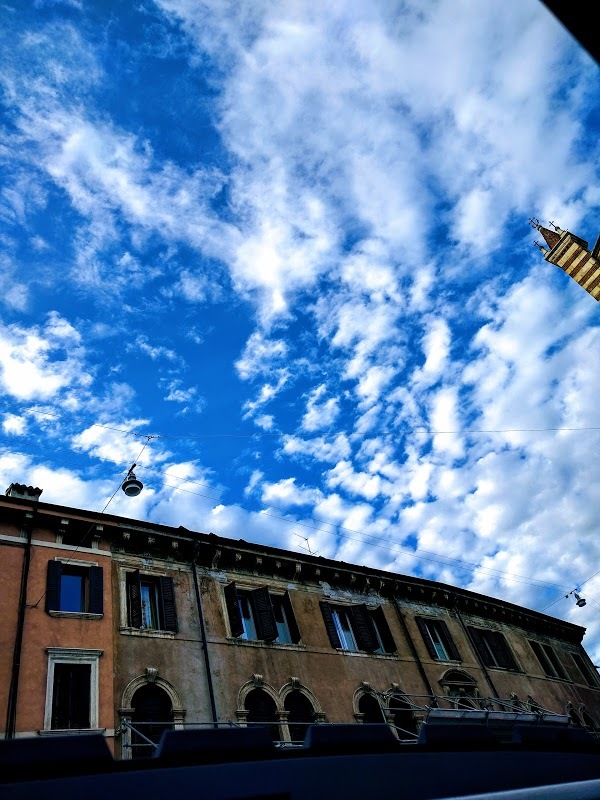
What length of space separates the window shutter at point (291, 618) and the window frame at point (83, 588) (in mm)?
5963

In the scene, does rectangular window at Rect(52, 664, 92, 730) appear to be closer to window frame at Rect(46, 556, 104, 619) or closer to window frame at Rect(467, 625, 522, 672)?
window frame at Rect(46, 556, 104, 619)

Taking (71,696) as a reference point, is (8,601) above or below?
above

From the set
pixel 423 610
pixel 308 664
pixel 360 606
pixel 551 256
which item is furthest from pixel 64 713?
pixel 551 256

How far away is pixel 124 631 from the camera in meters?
12.3

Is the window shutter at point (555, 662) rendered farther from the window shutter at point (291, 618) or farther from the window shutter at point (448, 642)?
the window shutter at point (291, 618)

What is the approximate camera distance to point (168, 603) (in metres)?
13.5

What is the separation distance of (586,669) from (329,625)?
1912 cm

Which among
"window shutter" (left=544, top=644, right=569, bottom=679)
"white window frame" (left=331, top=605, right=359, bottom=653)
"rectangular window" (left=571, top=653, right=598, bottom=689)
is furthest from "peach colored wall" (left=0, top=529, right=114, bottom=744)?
"rectangular window" (left=571, top=653, right=598, bottom=689)

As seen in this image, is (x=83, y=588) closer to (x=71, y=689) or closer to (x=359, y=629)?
(x=71, y=689)

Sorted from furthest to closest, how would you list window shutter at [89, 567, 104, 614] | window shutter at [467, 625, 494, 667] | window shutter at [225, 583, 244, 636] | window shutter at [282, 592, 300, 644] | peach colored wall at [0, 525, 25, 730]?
window shutter at [467, 625, 494, 667] → window shutter at [282, 592, 300, 644] → window shutter at [225, 583, 244, 636] → window shutter at [89, 567, 104, 614] → peach colored wall at [0, 525, 25, 730]

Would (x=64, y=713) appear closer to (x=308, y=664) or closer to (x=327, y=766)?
(x=308, y=664)

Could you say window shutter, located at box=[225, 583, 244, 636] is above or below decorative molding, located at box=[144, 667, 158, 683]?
above

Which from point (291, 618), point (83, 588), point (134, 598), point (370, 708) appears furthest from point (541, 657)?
point (83, 588)

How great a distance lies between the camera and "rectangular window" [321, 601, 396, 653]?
53.7ft
